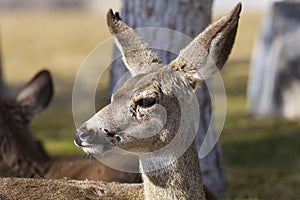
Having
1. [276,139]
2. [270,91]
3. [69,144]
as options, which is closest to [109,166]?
[69,144]

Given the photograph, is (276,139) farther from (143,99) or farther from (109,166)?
(143,99)

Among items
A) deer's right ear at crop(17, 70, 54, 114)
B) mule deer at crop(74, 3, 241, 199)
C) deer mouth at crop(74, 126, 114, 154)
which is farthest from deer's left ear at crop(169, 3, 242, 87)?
deer's right ear at crop(17, 70, 54, 114)

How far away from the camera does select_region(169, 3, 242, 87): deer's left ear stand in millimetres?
→ 4266

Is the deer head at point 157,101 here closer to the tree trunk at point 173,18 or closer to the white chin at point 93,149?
the white chin at point 93,149

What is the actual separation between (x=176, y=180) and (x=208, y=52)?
0.68 meters

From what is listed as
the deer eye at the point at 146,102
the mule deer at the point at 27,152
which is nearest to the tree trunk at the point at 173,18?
the mule deer at the point at 27,152

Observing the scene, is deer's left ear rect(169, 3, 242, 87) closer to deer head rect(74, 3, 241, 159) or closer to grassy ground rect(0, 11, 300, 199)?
deer head rect(74, 3, 241, 159)

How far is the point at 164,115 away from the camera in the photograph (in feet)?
13.9

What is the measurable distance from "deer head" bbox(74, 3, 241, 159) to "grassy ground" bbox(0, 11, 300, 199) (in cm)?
69

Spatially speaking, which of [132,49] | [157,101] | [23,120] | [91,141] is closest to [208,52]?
[157,101]

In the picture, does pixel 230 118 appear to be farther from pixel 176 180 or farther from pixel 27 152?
pixel 176 180

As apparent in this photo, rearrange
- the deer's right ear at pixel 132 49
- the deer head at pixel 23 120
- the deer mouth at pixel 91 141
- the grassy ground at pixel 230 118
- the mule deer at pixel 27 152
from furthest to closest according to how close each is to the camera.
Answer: the grassy ground at pixel 230 118 → the deer head at pixel 23 120 → the mule deer at pixel 27 152 → the deer's right ear at pixel 132 49 → the deer mouth at pixel 91 141

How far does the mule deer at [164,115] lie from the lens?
4.14m

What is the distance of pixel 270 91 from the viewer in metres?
12.2
